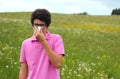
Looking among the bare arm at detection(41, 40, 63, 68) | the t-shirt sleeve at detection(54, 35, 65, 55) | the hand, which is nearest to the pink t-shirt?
the t-shirt sleeve at detection(54, 35, 65, 55)

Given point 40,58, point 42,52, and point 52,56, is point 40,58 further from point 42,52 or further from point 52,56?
→ point 52,56

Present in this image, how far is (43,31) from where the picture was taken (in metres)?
5.16

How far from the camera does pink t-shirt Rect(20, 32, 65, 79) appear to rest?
525 cm

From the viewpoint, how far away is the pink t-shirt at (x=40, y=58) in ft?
17.2

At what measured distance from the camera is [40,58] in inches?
207

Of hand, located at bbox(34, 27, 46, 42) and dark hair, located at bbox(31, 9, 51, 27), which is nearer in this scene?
hand, located at bbox(34, 27, 46, 42)

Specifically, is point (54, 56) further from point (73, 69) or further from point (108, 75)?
point (108, 75)

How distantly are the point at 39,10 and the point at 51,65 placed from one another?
642mm

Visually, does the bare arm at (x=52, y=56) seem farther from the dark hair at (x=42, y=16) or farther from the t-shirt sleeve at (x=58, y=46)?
the dark hair at (x=42, y=16)

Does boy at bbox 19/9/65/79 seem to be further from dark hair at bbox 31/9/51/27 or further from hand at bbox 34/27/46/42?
hand at bbox 34/27/46/42

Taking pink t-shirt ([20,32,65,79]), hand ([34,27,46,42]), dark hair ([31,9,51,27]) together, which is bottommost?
pink t-shirt ([20,32,65,79])

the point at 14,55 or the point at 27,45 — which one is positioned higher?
the point at 27,45

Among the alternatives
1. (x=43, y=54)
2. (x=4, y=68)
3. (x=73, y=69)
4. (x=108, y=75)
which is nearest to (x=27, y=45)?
(x=43, y=54)

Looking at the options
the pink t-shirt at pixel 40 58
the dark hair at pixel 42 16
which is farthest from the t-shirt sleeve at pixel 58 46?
the dark hair at pixel 42 16
